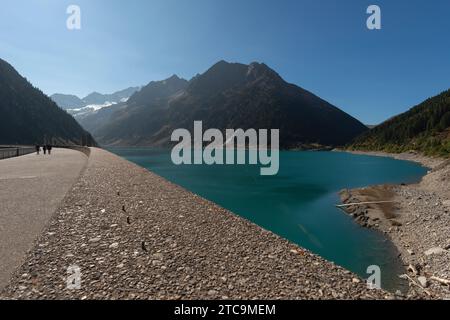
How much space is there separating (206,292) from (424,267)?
51.1 ft

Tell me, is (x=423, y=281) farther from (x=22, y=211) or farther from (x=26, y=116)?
(x=26, y=116)

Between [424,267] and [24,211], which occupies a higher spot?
[24,211]

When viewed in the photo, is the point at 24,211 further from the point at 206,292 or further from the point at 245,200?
the point at 245,200

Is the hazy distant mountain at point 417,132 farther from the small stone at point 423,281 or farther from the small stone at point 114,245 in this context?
the small stone at point 114,245

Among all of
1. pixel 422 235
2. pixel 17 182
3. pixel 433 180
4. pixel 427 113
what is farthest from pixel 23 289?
pixel 427 113

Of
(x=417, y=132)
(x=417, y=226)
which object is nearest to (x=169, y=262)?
(x=417, y=226)

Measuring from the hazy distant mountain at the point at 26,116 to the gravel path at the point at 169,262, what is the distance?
152472 millimetres

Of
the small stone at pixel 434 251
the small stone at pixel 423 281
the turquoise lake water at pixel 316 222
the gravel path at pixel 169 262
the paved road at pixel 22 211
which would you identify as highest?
the paved road at pixel 22 211

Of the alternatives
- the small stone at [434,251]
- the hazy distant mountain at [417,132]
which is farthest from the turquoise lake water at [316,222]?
the hazy distant mountain at [417,132]

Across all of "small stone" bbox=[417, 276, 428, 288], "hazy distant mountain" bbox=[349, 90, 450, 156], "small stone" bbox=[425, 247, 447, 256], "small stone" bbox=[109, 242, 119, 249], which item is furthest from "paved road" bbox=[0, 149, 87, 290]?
"hazy distant mountain" bbox=[349, 90, 450, 156]

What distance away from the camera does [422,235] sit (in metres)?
20.1

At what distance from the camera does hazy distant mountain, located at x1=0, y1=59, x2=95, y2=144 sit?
511 ft

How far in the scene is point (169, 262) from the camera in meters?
7.83

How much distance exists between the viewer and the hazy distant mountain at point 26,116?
511ft
